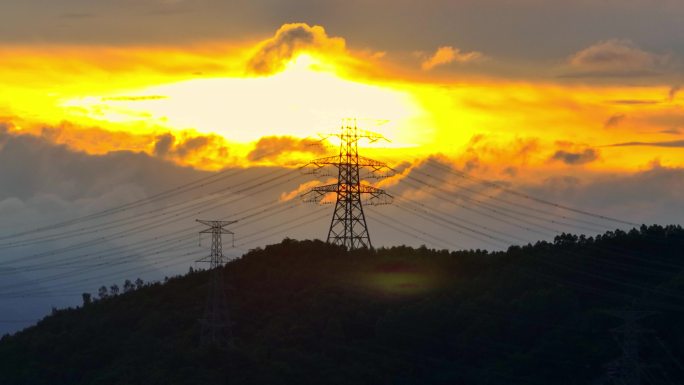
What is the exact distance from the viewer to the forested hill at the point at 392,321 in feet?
477

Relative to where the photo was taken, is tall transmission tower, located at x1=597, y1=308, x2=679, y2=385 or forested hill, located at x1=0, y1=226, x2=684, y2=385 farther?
forested hill, located at x1=0, y1=226, x2=684, y2=385

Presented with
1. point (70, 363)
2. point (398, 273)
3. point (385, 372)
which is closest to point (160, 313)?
point (70, 363)

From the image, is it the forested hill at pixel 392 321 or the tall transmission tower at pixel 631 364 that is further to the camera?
the forested hill at pixel 392 321

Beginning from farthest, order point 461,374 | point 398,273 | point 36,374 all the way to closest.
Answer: point 398,273, point 36,374, point 461,374

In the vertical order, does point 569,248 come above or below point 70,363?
above

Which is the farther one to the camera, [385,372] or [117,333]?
[117,333]

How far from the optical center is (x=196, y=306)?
18300 centimetres

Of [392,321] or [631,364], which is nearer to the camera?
[631,364]

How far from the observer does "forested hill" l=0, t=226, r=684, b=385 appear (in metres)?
145

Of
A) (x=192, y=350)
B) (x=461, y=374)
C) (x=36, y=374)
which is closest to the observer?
(x=461, y=374)

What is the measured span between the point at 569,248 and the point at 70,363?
6582 centimetres

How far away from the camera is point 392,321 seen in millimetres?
161625

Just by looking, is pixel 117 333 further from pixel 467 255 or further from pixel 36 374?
pixel 467 255

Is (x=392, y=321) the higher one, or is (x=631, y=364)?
(x=392, y=321)
